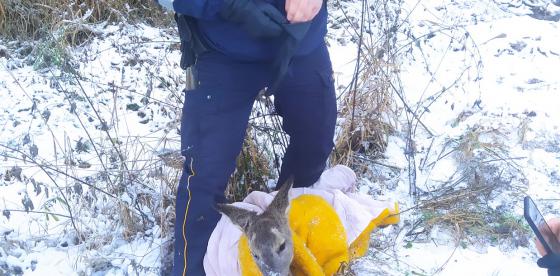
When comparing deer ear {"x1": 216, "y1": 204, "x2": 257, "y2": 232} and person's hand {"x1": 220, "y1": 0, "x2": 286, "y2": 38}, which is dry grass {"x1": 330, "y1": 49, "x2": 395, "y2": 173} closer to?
deer ear {"x1": 216, "y1": 204, "x2": 257, "y2": 232}

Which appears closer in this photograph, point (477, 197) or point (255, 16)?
point (255, 16)

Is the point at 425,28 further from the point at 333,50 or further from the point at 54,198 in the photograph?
the point at 54,198

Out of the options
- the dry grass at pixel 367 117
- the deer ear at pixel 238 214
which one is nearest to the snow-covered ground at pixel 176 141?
the dry grass at pixel 367 117

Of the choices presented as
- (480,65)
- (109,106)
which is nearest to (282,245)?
(109,106)

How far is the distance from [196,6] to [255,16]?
0.22 meters

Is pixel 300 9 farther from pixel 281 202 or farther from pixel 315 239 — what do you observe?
pixel 315 239

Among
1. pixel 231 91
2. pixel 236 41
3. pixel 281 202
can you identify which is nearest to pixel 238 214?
pixel 281 202

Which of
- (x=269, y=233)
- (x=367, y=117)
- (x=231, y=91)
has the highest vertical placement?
(x=231, y=91)

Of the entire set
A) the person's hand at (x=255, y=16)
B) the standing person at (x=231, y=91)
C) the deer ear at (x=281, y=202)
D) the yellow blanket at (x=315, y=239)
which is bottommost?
the yellow blanket at (x=315, y=239)

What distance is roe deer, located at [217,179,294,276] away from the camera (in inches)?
91.9

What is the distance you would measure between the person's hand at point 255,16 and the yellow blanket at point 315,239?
0.83 m

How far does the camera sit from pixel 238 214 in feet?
8.14

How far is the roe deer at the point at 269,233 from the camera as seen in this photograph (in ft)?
7.66

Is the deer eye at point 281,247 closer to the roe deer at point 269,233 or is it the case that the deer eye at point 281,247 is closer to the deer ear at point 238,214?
the roe deer at point 269,233
